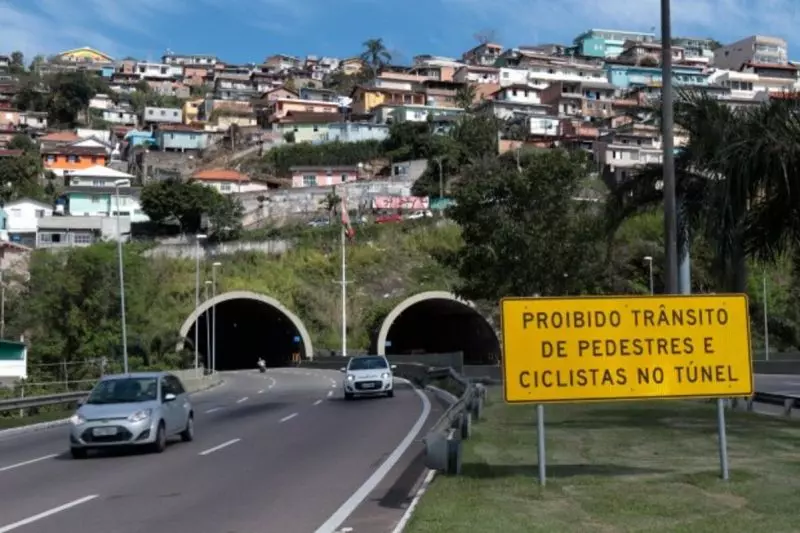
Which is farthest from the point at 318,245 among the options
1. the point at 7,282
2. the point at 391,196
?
the point at 7,282

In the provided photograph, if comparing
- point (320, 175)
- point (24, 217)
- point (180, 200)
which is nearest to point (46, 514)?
point (180, 200)

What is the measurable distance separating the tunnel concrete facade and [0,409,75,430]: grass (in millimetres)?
40268

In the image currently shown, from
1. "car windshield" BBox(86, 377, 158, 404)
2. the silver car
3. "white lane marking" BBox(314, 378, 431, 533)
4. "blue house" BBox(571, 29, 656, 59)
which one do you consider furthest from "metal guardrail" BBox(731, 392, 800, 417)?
"blue house" BBox(571, 29, 656, 59)

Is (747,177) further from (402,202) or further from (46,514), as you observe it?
(402,202)

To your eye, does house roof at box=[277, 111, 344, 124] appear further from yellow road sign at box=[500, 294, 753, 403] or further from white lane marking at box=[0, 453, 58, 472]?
yellow road sign at box=[500, 294, 753, 403]

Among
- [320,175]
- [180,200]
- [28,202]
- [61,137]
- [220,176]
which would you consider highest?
[61,137]

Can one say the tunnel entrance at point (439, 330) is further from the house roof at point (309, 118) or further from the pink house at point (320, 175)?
the house roof at point (309, 118)

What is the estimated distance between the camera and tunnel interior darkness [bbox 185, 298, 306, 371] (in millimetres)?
82125

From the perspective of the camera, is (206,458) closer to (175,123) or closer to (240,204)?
(240,204)

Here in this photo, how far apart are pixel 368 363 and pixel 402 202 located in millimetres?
67040

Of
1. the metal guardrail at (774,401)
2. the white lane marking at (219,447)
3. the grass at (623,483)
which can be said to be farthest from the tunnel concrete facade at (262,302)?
the grass at (623,483)

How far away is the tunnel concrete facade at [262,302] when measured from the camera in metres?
71.8

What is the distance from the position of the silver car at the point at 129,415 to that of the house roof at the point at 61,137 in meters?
114

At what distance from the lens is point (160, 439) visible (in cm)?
1775
